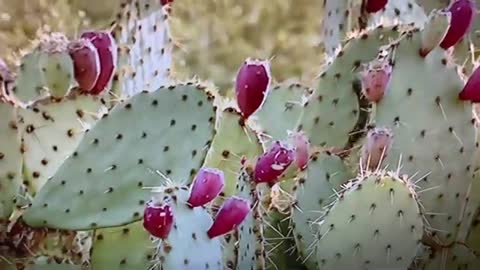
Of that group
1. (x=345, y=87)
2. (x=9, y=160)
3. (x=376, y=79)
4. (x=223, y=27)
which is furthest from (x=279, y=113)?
(x=223, y=27)

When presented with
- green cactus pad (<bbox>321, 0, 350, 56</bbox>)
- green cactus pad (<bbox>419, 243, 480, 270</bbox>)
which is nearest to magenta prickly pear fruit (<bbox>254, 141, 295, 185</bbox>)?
green cactus pad (<bbox>419, 243, 480, 270</bbox>)

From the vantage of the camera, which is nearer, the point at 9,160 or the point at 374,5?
the point at 9,160

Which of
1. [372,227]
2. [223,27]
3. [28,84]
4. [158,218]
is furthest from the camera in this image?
[223,27]

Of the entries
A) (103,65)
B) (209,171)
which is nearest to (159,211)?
(209,171)

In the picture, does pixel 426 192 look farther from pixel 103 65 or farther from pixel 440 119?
pixel 103 65

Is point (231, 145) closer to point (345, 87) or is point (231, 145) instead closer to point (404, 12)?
point (345, 87)

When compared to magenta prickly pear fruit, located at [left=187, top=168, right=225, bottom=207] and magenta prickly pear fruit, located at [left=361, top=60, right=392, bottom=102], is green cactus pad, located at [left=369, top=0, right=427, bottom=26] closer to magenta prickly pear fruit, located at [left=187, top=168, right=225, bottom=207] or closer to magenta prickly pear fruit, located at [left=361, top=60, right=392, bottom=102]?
magenta prickly pear fruit, located at [left=361, top=60, right=392, bottom=102]

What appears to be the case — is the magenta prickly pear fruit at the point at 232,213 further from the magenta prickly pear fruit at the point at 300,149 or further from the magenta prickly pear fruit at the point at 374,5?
the magenta prickly pear fruit at the point at 374,5
